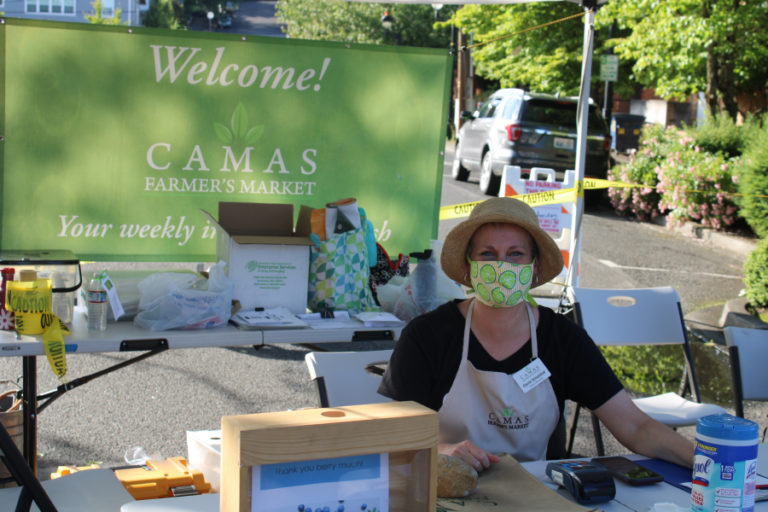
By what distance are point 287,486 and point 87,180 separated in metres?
3.57

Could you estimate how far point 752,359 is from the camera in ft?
12.9

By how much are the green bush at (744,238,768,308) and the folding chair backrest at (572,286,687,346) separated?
10.9ft

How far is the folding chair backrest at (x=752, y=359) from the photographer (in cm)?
388

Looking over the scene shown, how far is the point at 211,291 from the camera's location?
3.91m

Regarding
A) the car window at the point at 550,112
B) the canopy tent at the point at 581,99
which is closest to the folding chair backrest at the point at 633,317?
the canopy tent at the point at 581,99

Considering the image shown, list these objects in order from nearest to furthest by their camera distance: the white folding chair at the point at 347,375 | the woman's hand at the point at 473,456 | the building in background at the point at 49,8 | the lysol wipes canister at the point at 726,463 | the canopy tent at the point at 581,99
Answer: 1. the lysol wipes canister at the point at 726,463
2. the woman's hand at the point at 473,456
3. the white folding chair at the point at 347,375
4. the canopy tent at the point at 581,99
5. the building in background at the point at 49,8

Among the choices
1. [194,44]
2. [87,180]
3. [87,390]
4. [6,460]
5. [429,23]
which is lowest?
[87,390]

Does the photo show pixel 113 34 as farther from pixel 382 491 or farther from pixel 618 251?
pixel 618 251

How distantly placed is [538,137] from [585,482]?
12738 mm

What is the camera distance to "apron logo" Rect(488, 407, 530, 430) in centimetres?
263

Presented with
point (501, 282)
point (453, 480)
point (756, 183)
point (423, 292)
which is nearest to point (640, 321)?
point (423, 292)

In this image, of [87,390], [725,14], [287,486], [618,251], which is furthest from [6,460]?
[725,14]

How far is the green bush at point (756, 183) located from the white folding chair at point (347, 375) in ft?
26.7

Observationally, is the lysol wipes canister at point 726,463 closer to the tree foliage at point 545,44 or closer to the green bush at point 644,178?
the green bush at point 644,178
